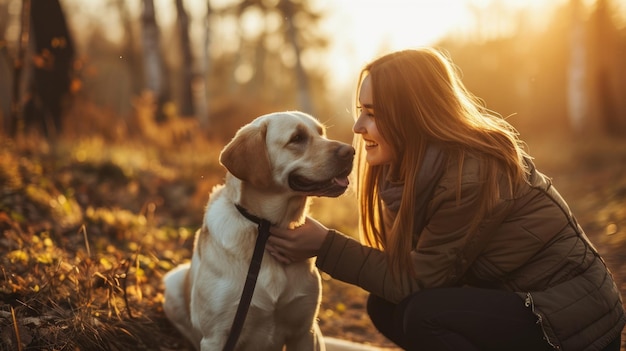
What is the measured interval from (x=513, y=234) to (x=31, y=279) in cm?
261

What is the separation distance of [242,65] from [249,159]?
2934 centimetres

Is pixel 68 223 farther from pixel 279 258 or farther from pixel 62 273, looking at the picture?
pixel 279 258

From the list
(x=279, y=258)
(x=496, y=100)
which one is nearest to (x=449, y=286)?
(x=279, y=258)

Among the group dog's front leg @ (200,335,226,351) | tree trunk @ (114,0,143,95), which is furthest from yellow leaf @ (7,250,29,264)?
tree trunk @ (114,0,143,95)

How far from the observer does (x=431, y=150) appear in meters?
2.71

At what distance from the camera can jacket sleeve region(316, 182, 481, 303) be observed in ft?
8.55

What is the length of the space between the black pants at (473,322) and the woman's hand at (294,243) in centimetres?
56

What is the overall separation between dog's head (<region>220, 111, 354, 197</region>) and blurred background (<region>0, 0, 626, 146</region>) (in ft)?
2.40

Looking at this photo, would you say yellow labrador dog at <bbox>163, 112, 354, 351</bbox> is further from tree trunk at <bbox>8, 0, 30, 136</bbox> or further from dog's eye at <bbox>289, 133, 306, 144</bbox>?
tree trunk at <bbox>8, 0, 30, 136</bbox>

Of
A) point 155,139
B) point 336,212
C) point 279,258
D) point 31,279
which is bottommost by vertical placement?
point 336,212

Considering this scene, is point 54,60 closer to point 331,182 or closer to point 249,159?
point 249,159

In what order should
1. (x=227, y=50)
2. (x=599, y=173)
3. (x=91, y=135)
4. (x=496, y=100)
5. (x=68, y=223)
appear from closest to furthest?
(x=68, y=223) < (x=91, y=135) < (x=599, y=173) < (x=496, y=100) < (x=227, y=50)

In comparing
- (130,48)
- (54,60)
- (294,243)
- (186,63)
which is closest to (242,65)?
(130,48)

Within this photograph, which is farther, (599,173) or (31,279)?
(599,173)
